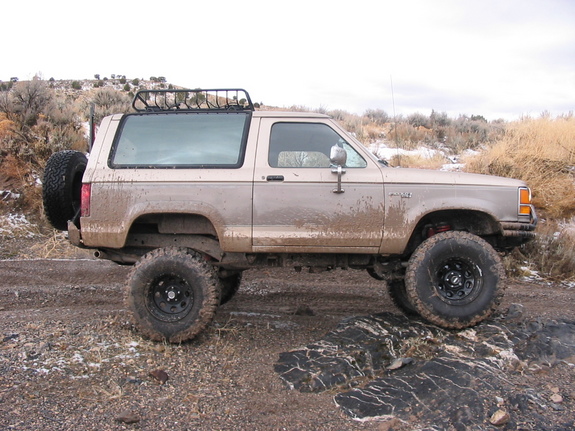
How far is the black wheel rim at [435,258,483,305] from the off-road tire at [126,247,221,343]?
2.18m

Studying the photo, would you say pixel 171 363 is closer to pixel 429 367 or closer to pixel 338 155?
pixel 429 367

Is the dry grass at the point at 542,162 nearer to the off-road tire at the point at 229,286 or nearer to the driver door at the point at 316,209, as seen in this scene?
the driver door at the point at 316,209

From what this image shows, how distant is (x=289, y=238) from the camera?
4.74 m

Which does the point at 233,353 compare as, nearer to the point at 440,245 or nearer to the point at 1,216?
the point at 440,245

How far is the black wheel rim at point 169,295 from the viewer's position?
4805 millimetres

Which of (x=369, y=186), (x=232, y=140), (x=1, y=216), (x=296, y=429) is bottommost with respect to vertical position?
(x=296, y=429)

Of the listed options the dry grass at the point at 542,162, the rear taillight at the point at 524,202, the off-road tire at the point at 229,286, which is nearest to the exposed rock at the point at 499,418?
the rear taillight at the point at 524,202

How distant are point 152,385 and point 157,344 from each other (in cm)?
85

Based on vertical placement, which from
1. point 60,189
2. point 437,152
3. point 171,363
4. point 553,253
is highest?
point 437,152

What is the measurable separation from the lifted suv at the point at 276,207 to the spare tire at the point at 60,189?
251 mm

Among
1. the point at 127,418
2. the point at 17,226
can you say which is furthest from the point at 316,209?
the point at 17,226

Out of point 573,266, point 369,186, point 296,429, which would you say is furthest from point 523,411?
point 573,266

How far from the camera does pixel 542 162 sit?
1133cm

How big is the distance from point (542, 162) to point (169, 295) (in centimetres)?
976
